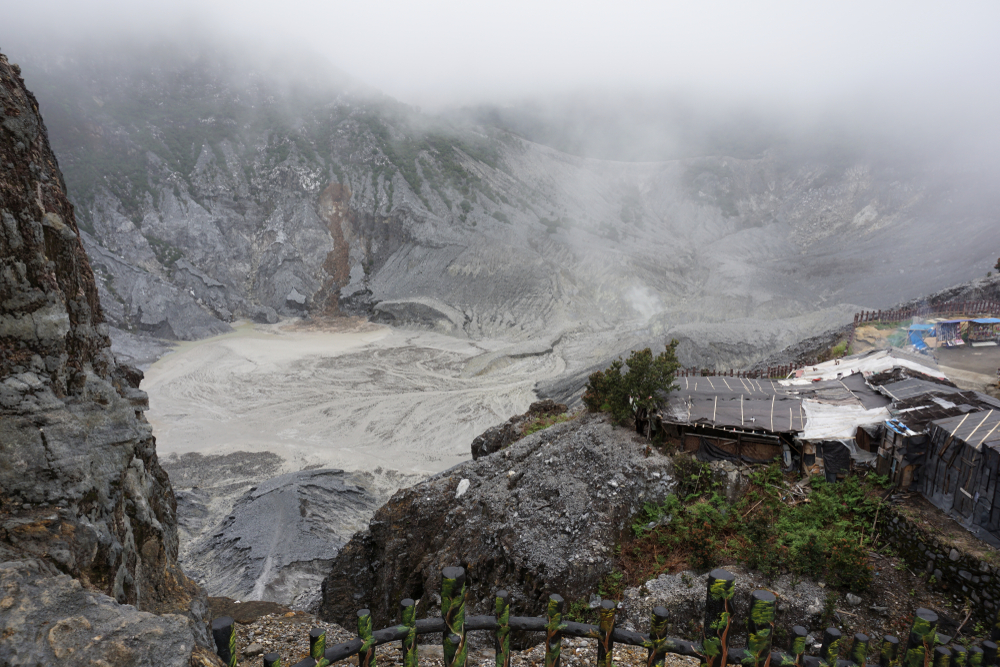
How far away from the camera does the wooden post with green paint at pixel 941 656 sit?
10.0 ft

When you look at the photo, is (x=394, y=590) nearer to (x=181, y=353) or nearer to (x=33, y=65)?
(x=181, y=353)

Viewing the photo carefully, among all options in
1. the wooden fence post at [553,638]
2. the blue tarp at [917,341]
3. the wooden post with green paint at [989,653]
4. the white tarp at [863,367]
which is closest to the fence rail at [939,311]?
the blue tarp at [917,341]

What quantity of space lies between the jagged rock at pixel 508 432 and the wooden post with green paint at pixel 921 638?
505 inches

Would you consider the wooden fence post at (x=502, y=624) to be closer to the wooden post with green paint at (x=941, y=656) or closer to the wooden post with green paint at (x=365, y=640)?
the wooden post with green paint at (x=365, y=640)

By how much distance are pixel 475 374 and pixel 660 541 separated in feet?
79.1

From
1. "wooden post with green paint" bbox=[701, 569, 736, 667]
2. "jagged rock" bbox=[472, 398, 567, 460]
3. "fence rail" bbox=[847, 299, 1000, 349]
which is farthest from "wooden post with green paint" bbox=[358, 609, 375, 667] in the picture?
"fence rail" bbox=[847, 299, 1000, 349]

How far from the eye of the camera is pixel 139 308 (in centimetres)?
4159

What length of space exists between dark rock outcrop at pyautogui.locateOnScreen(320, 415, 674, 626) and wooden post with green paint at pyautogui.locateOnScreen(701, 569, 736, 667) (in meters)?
6.26

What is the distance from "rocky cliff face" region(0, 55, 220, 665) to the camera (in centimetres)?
336

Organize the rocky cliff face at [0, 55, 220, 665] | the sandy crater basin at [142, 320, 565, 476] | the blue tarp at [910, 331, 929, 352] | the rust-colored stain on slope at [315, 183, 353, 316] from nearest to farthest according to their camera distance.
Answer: the rocky cliff face at [0, 55, 220, 665] → the blue tarp at [910, 331, 929, 352] → the sandy crater basin at [142, 320, 565, 476] → the rust-colored stain on slope at [315, 183, 353, 316]

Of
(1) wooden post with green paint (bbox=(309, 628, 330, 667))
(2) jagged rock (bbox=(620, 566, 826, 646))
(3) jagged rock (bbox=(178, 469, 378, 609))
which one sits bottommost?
(3) jagged rock (bbox=(178, 469, 378, 609))

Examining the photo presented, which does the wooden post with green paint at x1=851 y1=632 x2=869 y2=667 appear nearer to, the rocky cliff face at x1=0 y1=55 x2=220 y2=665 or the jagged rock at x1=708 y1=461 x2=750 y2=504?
the rocky cliff face at x1=0 y1=55 x2=220 y2=665

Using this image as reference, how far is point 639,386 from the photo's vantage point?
41.5ft

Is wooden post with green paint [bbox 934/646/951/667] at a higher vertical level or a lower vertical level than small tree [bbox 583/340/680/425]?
higher
